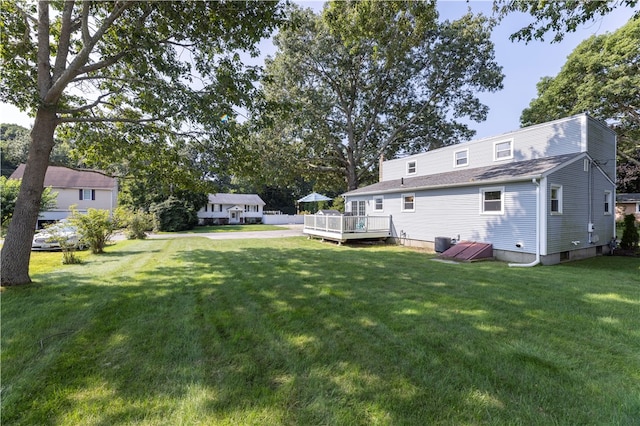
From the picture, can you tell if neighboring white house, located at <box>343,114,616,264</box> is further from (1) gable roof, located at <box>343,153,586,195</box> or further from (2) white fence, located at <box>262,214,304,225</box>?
(2) white fence, located at <box>262,214,304,225</box>

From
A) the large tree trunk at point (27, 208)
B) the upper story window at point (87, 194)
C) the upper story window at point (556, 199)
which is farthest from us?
the upper story window at point (87, 194)

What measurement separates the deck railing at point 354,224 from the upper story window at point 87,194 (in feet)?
89.9

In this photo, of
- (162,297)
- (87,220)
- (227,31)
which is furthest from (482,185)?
(87,220)

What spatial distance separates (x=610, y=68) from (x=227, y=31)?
76.2ft

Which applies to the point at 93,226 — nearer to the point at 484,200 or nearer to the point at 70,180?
the point at 484,200

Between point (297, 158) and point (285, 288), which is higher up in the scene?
point (297, 158)

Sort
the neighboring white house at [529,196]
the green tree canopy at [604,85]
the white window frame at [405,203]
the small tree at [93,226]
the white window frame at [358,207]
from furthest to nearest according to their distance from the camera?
the white window frame at [358,207] < the green tree canopy at [604,85] < the white window frame at [405,203] < the small tree at [93,226] < the neighboring white house at [529,196]

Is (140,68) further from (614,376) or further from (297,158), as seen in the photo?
(297,158)

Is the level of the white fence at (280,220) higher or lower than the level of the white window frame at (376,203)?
lower

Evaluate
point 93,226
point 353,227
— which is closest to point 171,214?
point 93,226

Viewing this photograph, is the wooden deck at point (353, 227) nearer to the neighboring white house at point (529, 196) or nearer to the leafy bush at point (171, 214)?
the neighboring white house at point (529, 196)

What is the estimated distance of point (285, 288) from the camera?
19.3 feet

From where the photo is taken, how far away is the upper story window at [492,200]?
34.5ft

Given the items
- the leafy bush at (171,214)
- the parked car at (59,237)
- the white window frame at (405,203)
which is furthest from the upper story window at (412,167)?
the leafy bush at (171,214)
